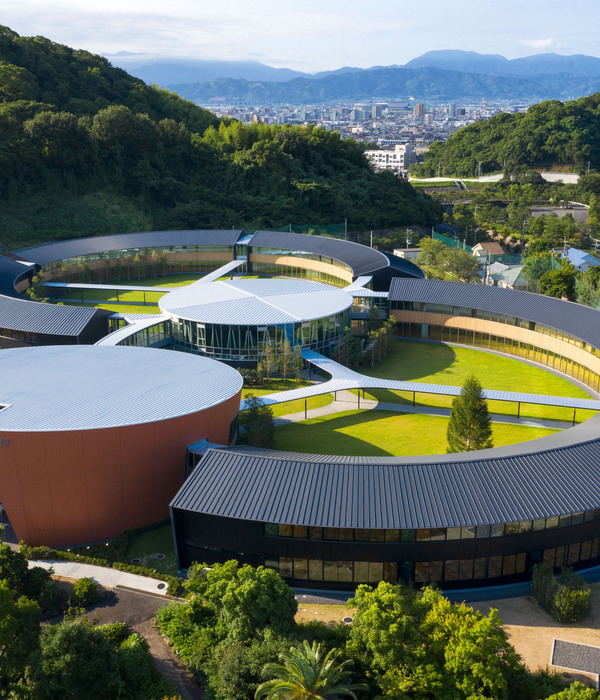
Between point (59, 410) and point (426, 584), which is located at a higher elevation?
point (59, 410)

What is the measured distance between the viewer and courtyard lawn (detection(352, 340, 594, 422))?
44594 millimetres

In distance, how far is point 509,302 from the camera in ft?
182

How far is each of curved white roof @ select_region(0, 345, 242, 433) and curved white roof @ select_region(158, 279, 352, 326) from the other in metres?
11.4

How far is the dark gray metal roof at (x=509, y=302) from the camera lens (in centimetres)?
Answer: 4988

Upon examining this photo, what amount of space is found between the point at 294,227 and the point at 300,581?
3220 inches

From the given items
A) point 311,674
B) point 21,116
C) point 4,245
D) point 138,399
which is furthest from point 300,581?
point 21,116

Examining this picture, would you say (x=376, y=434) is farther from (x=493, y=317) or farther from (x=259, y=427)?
(x=493, y=317)

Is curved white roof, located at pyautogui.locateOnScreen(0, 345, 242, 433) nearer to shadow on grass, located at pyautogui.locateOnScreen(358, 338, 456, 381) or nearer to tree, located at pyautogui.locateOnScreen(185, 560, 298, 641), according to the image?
tree, located at pyautogui.locateOnScreen(185, 560, 298, 641)

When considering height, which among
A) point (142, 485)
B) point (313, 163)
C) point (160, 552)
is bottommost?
point (160, 552)

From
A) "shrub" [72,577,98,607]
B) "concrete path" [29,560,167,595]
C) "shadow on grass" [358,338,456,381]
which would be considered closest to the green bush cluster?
"concrete path" [29,560,167,595]

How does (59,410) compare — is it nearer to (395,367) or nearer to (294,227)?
(395,367)

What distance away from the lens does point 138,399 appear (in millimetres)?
32875

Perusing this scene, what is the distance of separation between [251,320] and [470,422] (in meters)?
21.7

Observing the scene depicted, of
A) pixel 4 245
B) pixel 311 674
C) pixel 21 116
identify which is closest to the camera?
pixel 311 674
